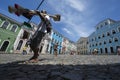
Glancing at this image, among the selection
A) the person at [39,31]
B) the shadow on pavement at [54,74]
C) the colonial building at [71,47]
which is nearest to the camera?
the shadow on pavement at [54,74]

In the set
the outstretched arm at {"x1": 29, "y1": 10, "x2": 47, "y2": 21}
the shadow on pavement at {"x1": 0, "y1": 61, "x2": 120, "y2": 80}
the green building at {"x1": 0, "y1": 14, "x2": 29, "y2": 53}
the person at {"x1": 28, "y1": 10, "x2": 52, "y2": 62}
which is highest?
the green building at {"x1": 0, "y1": 14, "x2": 29, "y2": 53}

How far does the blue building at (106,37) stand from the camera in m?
33.8

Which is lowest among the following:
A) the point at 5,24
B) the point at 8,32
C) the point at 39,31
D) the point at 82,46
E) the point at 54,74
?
the point at 54,74

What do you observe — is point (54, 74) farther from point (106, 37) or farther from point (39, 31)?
point (106, 37)

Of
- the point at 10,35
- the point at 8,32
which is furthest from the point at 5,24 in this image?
the point at 10,35

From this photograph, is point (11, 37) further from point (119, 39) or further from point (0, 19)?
point (119, 39)

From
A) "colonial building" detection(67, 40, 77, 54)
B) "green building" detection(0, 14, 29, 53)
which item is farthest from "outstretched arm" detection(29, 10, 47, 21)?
"colonial building" detection(67, 40, 77, 54)

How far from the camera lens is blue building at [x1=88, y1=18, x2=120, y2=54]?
33.8 m

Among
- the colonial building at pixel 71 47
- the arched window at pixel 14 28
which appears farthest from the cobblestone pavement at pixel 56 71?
the colonial building at pixel 71 47

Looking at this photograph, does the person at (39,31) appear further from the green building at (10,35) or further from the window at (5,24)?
the window at (5,24)

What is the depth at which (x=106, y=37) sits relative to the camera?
123ft

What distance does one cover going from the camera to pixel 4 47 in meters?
22.4

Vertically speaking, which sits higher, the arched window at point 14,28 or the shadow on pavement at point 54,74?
the arched window at point 14,28

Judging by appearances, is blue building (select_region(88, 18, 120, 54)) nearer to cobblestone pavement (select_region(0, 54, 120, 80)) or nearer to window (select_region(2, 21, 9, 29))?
window (select_region(2, 21, 9, 29))
